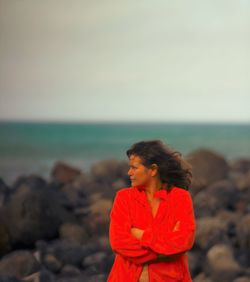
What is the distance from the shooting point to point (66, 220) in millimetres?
4355

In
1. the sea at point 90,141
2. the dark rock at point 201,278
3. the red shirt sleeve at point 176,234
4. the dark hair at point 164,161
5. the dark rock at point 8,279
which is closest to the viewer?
the red shirt sleeve at point 176,234

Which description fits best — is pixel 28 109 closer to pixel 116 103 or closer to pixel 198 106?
pixel 116 103

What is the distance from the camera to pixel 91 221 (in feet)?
14.1

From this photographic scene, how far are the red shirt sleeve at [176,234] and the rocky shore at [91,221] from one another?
185 centimetres

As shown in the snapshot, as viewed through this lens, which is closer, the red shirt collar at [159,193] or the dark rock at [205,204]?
the red shirt collar at [159,193]

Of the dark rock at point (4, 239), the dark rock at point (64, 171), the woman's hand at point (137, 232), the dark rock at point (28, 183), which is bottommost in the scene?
the dark rock at point (4, 239)

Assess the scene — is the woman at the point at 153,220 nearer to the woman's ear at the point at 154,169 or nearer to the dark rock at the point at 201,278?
the woman's ear at the point at 154,169

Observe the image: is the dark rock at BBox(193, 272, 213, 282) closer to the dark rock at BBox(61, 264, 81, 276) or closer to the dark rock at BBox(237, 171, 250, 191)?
the dark rock at BBox(237, 171, 250, 191)

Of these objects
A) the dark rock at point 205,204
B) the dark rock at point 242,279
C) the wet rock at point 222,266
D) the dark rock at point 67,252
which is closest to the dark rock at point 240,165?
the dark rock at point 205,204

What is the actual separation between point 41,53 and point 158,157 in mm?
2139

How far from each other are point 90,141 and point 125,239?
6.68 ft

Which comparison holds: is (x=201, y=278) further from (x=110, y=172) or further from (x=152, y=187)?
(x=152, y=187)

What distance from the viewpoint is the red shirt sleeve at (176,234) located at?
2.30m

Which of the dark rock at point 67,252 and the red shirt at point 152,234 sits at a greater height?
the red shirt at point 152,234
